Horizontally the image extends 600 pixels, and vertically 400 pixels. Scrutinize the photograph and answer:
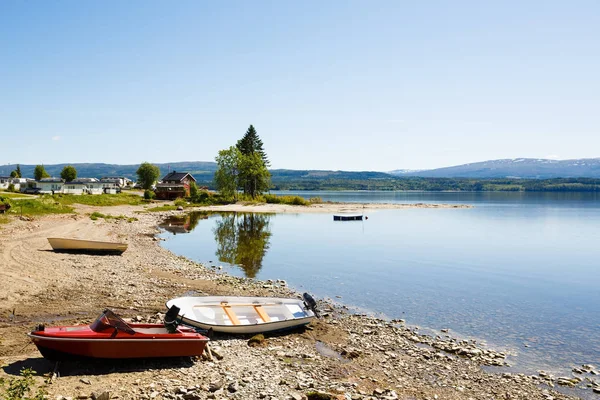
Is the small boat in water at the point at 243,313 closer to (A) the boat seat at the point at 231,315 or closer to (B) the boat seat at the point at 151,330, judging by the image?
(A) the boat seat at the point at 231,315

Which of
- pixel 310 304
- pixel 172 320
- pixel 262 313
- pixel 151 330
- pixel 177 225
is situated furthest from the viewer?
pixel 177 225

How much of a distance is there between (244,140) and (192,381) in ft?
350

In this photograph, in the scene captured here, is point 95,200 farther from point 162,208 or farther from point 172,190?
point 172,190

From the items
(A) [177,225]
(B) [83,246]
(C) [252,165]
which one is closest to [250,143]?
(C) [252,165]

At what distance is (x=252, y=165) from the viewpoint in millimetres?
106938

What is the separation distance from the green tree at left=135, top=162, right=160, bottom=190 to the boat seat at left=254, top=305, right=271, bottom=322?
118676mm

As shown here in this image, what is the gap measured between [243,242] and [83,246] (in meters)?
18.1

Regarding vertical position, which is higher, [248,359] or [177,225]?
[248,359]

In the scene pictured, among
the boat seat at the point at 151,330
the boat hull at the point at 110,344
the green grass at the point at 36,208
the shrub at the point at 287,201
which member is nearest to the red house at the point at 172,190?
the shrub at the point at 287,201

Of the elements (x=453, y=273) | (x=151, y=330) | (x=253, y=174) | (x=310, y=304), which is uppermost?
(x=253, y=174)

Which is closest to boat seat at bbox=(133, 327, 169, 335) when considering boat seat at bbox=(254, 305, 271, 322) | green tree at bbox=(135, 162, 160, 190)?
boat seat at bbox=(254, 305, 271, 322)

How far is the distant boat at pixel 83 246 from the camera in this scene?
2944cm

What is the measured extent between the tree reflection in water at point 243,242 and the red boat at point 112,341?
15.7m

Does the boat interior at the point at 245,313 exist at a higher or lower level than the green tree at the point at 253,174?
lower
